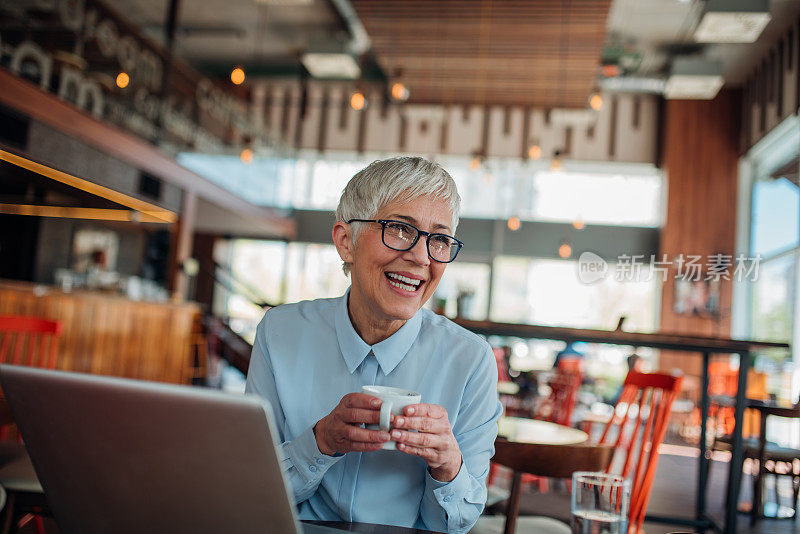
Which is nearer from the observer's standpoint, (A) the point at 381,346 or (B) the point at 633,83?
(A) the point at 381,346

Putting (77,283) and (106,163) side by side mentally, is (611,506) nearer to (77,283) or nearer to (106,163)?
(106,163)

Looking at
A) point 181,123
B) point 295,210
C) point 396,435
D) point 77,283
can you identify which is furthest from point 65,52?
point 396,435

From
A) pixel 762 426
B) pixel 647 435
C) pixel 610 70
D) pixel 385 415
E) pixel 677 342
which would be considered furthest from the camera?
pixel 610 70

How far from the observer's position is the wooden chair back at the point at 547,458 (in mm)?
2176

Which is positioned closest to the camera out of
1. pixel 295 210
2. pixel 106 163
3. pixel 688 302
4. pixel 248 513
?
pixel 248 513

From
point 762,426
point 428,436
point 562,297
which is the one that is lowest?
point 762,426

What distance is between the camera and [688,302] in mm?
10414

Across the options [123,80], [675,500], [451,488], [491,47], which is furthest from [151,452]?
[123,80]

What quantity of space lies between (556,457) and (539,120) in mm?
9788

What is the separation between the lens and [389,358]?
1.25 meters

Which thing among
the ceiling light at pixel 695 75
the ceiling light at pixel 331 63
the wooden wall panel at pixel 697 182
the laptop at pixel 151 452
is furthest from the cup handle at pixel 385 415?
the wooden wall panel at pixel 697 182

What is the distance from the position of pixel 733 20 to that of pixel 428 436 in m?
6.76

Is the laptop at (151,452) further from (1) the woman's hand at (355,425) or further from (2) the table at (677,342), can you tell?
(2) the table at (677,342)

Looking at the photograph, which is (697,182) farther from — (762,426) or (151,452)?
(151,452)
